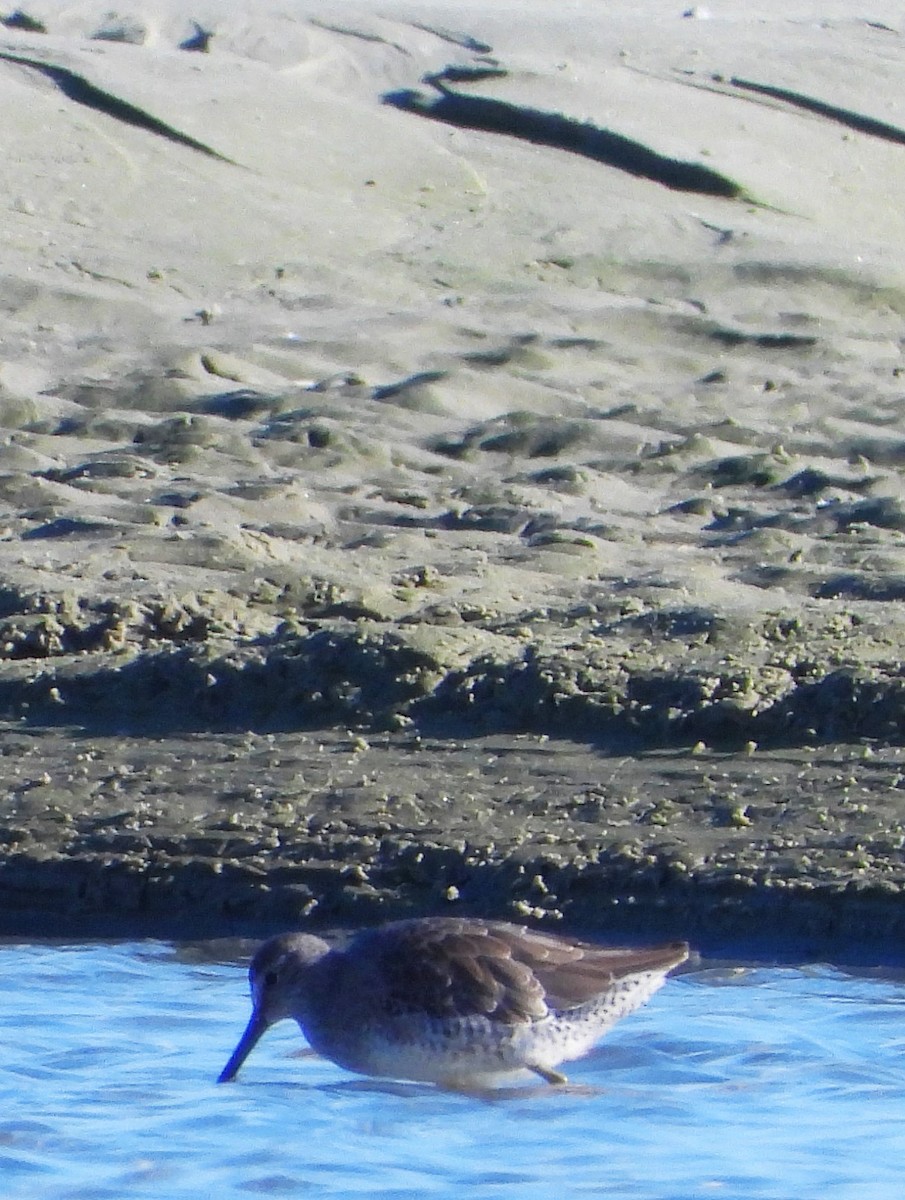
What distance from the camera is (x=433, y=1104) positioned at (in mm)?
4887

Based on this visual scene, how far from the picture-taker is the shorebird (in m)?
4.80

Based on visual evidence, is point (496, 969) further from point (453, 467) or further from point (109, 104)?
point (109, 104)

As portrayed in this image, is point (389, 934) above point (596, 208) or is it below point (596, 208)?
below

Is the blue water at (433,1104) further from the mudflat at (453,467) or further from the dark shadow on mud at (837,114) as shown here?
the dark shadow on mud at (837,114)

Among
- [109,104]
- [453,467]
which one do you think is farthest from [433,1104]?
[109,104]

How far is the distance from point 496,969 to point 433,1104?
35cm

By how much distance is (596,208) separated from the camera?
12.3 meters

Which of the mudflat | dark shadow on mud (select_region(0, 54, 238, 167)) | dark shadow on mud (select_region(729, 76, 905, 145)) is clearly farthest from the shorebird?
dark shadow on mud (select_region(729, 76, 905, 145))

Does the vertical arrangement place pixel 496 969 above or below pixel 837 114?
below

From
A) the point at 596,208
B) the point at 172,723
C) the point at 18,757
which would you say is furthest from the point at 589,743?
the point at 596,208

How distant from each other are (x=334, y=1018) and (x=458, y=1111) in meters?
0.36

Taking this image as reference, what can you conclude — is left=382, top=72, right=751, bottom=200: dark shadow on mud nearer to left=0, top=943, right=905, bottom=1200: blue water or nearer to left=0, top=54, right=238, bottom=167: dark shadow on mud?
left=0, top=54, right=238, bottom=167: dark shadow on mud

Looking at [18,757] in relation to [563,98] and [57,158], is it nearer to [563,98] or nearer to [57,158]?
[57,158]

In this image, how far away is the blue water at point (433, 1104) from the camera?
430cm
